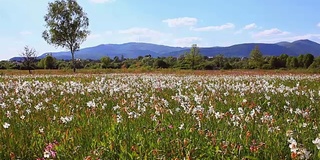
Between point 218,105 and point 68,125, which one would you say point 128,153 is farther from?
point 218,105

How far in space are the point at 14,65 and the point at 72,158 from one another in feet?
299

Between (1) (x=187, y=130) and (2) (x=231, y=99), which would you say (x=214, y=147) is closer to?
(1) (x=187, y=130)

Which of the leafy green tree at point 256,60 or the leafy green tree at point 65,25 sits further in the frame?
the leafy green tree at point 256,60

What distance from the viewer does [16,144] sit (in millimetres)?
4254

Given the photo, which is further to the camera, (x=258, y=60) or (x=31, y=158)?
→ (x=258, y=60)

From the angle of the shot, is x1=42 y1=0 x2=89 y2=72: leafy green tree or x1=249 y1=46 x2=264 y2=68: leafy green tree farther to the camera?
x1=249 y1=46 x2=264 y2=68: leafy green tree

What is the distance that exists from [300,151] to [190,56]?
105 metres

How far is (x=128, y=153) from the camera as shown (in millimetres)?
3553

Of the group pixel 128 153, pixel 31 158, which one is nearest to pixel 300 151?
pixel 128 153

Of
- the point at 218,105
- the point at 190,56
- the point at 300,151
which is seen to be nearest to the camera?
the point at 300,151

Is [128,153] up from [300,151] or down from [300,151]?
down

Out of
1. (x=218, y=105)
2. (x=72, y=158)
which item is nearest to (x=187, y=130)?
(x=72, y=158)

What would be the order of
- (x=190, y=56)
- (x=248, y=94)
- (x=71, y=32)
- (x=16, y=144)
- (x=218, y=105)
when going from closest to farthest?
(x=16, y=144), (x=218, y=105), (x=248, y=94), (x=71, y=32), (x=190, y=56)

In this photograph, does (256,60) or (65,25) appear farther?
(256,60)
